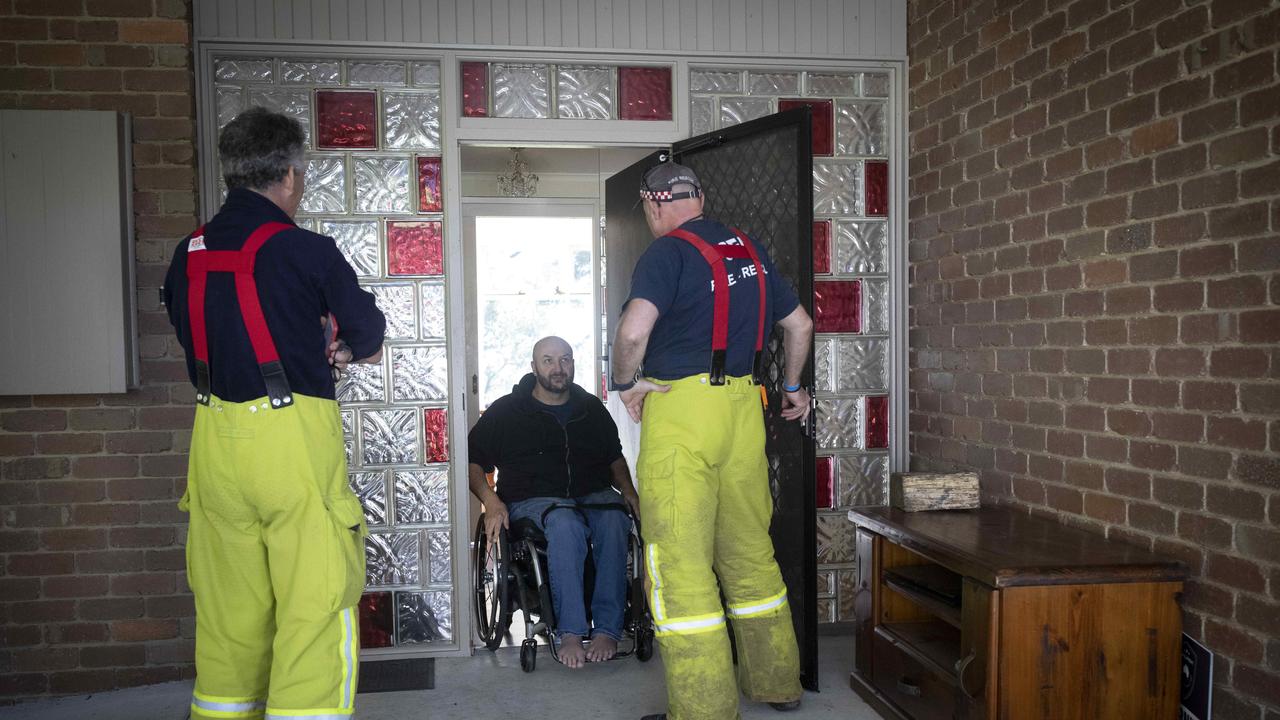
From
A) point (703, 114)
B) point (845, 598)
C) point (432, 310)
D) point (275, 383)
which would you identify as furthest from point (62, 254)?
point (845, 598)

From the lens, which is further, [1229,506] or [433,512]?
[433,512]

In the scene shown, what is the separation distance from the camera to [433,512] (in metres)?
3.71

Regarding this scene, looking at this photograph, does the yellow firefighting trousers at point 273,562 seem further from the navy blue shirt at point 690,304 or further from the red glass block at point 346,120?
the red glass block at point 346,120

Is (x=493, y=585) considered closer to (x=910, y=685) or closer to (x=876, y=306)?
(x=910, y=685)

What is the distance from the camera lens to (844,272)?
392cm

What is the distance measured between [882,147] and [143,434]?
2998mm

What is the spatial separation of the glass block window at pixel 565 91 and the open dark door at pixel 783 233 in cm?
24

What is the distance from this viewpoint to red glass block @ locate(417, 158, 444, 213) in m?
3.67

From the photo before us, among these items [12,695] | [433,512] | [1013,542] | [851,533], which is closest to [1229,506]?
[1013,542]

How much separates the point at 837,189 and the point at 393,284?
181 centimetres

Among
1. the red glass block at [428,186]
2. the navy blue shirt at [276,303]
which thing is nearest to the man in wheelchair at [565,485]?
the red glass block at [428,186]

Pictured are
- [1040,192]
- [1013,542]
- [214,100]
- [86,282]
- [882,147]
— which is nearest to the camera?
[1013,542]

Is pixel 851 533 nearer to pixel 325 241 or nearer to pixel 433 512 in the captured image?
pixel 433 512

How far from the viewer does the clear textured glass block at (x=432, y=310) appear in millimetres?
3689
